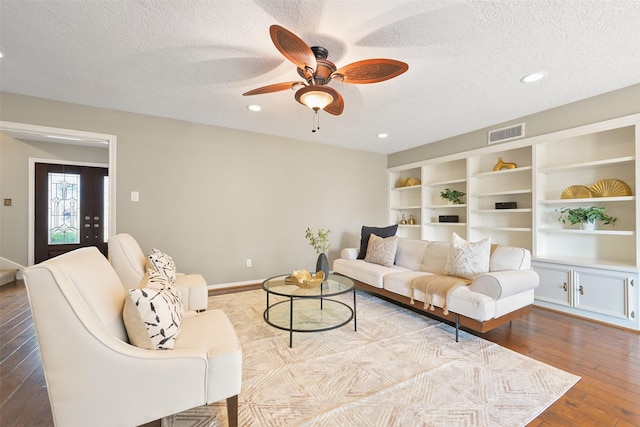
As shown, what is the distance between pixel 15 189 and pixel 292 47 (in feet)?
18.7

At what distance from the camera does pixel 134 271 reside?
2375mm

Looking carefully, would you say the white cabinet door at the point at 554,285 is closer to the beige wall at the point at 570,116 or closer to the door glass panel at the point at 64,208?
the beige wall at the point at 570,116

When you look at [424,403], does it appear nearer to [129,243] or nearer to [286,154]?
[129,243]

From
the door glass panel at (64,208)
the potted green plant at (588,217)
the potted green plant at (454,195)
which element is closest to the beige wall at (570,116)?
the potted green plant at (454,195)

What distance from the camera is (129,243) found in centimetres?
254

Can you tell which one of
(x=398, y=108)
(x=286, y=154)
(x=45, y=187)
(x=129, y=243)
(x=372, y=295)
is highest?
(x=398, y=108)

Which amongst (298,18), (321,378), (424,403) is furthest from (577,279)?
(298,18)

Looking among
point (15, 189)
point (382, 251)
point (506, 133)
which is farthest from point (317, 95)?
point (15, 189)

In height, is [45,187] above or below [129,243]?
above

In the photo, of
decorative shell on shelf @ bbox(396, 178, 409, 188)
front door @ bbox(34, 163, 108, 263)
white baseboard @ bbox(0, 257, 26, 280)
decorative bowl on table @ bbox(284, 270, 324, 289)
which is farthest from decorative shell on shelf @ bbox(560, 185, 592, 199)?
white baseboard @ bbox(0, 257, 26, 280)

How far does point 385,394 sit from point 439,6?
2.44 metres

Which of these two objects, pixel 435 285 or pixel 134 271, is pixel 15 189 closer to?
pixel 134 271

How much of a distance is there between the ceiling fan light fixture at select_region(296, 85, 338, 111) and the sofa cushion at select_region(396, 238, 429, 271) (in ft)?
7.46

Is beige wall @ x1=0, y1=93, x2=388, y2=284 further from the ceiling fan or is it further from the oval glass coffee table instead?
the ceiling fan
